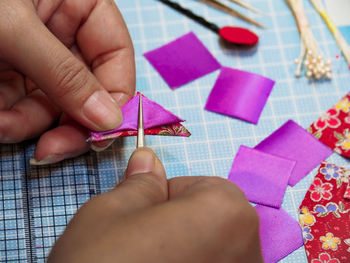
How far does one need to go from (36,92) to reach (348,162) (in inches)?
32.1

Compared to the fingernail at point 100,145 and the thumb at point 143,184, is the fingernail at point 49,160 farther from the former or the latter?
the thumb at point 143,184

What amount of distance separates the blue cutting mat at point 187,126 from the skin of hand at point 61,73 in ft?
0.23

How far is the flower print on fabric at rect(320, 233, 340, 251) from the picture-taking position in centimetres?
120

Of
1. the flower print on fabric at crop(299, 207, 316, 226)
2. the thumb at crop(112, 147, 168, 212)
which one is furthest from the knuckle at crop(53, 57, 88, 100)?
the flower print on fabric at crop(299, 207, 316, 226)

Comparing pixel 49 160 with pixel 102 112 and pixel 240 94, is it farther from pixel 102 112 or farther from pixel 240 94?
pixel 240 94

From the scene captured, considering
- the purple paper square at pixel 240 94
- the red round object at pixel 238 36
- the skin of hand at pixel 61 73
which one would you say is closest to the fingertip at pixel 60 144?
A: the skin of hand at pixel 61 73

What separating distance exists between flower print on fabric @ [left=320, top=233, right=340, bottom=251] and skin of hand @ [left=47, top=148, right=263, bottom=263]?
36cm

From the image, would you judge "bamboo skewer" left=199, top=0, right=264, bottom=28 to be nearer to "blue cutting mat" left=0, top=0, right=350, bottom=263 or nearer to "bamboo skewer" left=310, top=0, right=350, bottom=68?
"blue cutting mat" left=0, top=0, right=350, bottom=263

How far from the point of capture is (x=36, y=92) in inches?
49.8

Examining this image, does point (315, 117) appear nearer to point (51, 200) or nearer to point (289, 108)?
point (289, 108)

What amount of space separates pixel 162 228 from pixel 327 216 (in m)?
0.62

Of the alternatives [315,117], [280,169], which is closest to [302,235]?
[280,169]

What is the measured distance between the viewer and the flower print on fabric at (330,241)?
47.1 inches

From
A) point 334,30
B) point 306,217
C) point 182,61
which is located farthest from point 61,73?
point 334,30
